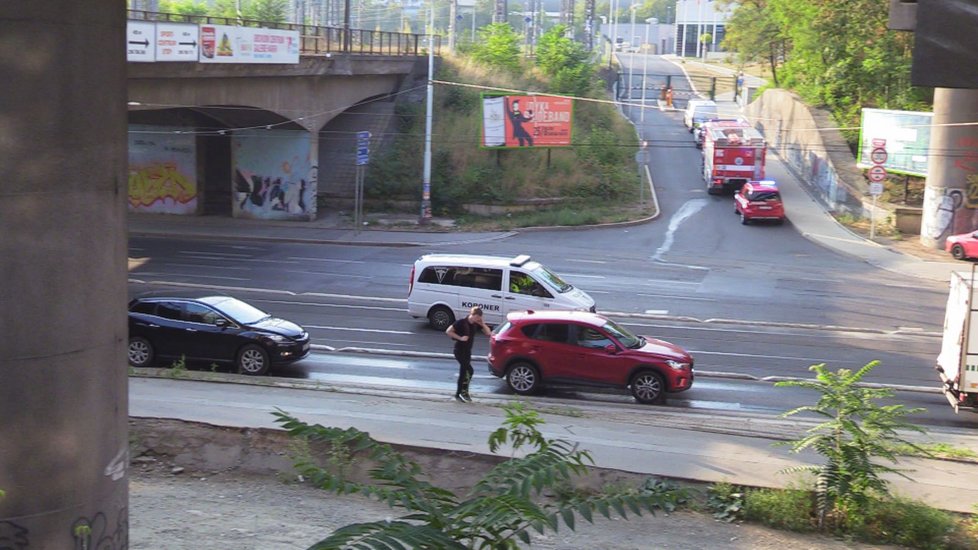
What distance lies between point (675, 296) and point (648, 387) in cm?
1140

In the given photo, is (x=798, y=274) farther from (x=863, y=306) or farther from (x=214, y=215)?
(x=214, y=215)

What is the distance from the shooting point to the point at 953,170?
38500 millimetres

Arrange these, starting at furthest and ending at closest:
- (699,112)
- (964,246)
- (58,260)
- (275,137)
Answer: (699,112) < (275,137) < (964,246) < (58,260)

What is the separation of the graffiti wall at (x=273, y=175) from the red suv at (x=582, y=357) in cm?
2838

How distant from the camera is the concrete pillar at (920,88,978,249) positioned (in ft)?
125

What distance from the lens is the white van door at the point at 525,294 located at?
22.5 meters

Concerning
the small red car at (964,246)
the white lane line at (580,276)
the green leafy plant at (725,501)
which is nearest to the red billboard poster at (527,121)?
the white lane line at (580,276)

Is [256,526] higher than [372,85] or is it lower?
lower

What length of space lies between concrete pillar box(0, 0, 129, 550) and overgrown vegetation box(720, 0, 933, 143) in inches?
1664

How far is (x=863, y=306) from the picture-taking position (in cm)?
2764

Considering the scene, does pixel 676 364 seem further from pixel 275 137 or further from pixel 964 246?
pixel 275 137

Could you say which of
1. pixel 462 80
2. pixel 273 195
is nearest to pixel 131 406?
pixel 273 195

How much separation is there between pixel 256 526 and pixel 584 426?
561 cm

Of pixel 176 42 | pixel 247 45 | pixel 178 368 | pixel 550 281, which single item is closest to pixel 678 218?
pixel 247 45
